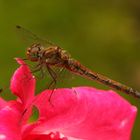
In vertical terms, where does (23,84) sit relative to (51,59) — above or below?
below

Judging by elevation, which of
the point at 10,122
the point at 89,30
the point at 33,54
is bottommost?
the point at 10,122

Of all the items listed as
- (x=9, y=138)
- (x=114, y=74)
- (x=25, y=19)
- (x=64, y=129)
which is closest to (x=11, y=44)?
(x=25, y=19)

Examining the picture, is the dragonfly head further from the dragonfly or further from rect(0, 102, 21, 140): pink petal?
rect(0, 102, 21, 140): pink petal

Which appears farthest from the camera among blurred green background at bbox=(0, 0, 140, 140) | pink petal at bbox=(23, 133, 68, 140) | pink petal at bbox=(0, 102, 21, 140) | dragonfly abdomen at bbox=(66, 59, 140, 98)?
blurred green background at bbox=(0, 0, 140, 140)

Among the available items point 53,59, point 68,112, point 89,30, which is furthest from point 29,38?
point 89,30

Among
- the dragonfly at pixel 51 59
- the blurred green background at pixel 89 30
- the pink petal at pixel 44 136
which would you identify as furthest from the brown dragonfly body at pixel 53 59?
the blurred green background at pixel 89 30

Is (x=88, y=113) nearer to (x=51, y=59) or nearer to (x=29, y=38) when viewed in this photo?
(x=51, y=59)

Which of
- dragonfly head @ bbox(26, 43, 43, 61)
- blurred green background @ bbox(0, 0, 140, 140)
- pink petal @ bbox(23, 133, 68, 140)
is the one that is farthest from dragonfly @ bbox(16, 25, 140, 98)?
blurred green background @ bbox(0, 0, 140, 140)

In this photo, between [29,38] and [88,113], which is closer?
[88,113]
